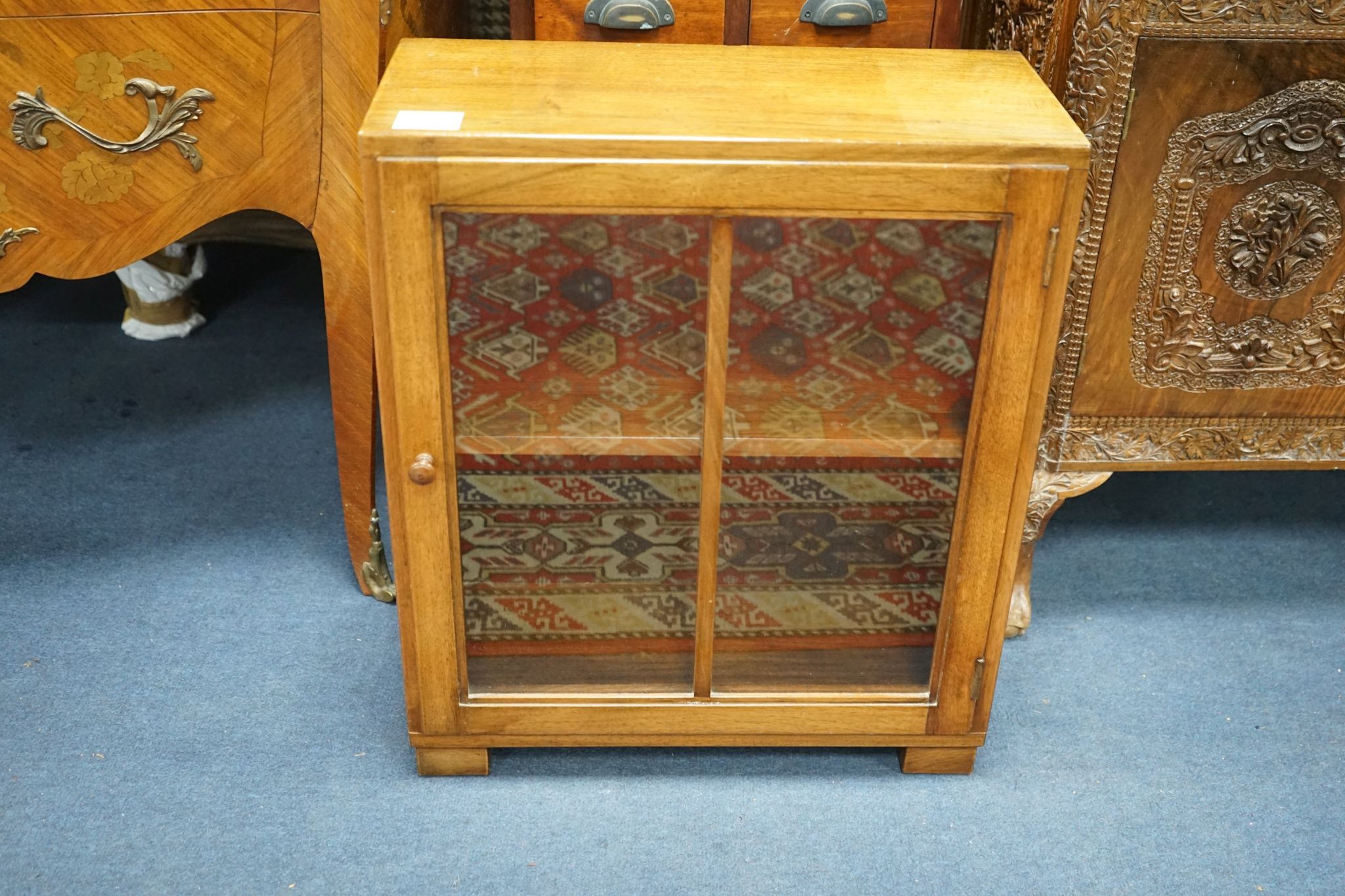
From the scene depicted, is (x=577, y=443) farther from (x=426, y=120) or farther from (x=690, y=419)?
(x=426, y=120)

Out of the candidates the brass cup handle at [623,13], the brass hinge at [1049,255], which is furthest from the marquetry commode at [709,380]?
the brass cup handle at [623,13]

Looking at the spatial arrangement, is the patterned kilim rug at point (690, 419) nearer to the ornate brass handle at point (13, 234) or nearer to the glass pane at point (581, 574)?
the glass pane at point (581, 574)

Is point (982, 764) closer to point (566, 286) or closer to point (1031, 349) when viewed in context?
point (1031, 349)

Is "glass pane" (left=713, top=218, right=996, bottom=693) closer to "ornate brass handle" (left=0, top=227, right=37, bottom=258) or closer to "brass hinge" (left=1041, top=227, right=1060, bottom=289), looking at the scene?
"brass hinge" (left=1041, top=227, right=1060, bottom=289)

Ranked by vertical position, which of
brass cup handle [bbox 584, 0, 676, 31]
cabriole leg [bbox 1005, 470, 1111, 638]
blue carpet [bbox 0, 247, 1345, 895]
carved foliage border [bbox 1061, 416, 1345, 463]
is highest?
brass cup handle [bbox 584, 0, 676, 31]

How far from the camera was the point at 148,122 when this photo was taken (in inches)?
43.3

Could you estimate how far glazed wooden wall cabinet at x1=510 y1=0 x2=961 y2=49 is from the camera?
1186 mm

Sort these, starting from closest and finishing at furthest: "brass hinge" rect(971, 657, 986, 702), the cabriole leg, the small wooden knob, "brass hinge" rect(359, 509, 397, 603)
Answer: the small wooden knob → "brass hinge" rect(971, 657, 986, 702) → the cabriole leg → "brass hinge" rect(359, 509, 397, 603)

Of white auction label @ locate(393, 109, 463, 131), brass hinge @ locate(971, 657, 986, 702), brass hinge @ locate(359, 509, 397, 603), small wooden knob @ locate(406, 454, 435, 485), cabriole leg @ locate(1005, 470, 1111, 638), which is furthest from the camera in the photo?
brass hinge @ locate(359, 509, 397, 603)

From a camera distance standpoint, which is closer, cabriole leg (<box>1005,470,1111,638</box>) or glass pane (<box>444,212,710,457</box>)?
glass pane (<box>444,212,710,457</box>)

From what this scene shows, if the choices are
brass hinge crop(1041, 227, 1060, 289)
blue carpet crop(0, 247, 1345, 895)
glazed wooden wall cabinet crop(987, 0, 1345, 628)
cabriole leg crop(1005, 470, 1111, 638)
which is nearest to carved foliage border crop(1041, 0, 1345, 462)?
glazed wooden wall cabinet crop(987, 0, 1345, 628)

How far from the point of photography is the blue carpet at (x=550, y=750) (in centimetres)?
111

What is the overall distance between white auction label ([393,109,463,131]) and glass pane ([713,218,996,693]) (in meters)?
0.21

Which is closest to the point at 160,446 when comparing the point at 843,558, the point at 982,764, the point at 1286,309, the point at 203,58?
the point at 203,58
